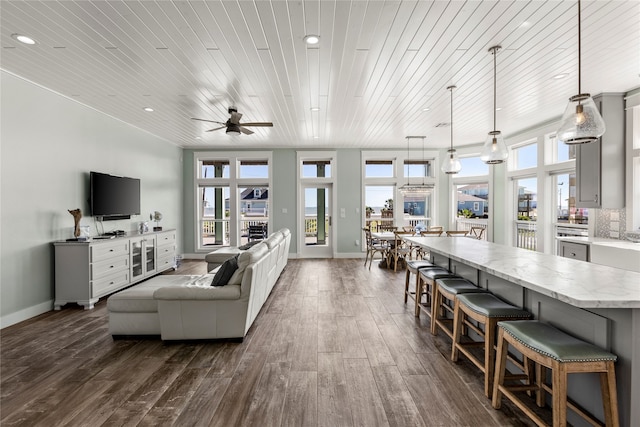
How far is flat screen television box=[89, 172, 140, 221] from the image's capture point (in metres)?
4.46

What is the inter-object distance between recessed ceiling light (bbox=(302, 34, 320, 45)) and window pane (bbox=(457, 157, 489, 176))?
5966 millimetres

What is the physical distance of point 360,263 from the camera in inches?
273

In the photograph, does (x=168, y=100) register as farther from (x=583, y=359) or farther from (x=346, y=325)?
(x=583, y=359)

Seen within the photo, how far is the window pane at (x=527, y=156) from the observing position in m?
5.77

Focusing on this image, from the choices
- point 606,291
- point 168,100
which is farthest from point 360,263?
point 606,291

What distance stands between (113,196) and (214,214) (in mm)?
3122

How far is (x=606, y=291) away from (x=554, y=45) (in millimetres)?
2574

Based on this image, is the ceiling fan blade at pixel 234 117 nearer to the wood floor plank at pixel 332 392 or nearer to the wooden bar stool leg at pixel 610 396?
the wood floor plank at pixel 332 392

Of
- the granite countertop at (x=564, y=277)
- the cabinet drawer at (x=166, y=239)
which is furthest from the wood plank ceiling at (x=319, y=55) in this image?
the cabinet drawer at (x=166, y=239)

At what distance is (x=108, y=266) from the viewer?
4.18 metres

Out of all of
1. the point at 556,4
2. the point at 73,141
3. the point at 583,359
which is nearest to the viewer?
the point at 583,359

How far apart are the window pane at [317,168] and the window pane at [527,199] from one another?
4.42 meters

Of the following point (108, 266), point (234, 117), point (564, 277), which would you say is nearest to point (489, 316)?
point (564, 277)

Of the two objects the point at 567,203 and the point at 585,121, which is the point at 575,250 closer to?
the point at 567,203
